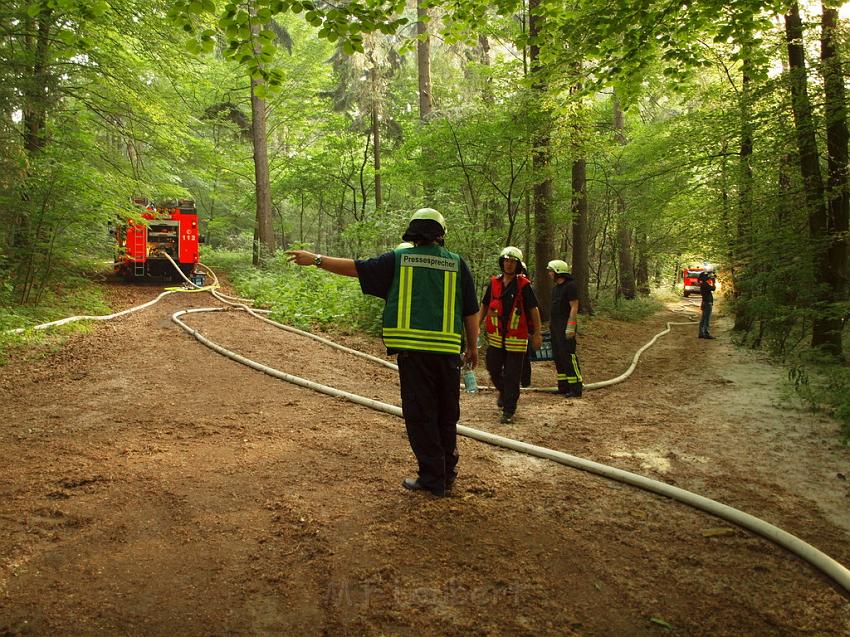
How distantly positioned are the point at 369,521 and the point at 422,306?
1.39 metres

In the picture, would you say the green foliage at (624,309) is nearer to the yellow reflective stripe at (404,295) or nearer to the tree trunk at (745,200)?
the tree trunk at (745,200)

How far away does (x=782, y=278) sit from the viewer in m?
9.99

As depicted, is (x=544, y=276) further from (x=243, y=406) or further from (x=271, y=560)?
(x=271, y=560)

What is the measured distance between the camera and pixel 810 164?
9266 millimetres

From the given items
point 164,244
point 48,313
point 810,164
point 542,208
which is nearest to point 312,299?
point 48,313

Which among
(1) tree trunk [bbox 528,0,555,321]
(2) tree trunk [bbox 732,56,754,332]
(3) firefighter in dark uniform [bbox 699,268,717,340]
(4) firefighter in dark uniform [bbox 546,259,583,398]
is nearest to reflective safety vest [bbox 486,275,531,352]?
(4) firefighter in dark uniform [bbox 546,259,583,398]

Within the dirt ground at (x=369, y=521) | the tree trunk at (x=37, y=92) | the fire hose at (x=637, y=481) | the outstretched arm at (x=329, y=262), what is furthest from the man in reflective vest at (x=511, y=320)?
the tree trunk at (x=37, y=92)

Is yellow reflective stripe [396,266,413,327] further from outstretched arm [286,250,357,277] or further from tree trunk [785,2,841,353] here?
tree trunk [785,2,841,353]

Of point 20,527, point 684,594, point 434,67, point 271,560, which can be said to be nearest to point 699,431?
point 684,594

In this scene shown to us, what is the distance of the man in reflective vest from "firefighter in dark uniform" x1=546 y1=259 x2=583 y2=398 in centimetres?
155

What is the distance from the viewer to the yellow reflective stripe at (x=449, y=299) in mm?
3545

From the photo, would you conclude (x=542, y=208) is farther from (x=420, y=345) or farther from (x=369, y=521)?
(x=369, y=521)

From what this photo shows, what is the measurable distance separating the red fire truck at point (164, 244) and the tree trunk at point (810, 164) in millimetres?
15863

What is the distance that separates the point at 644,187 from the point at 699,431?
32.9 ft
